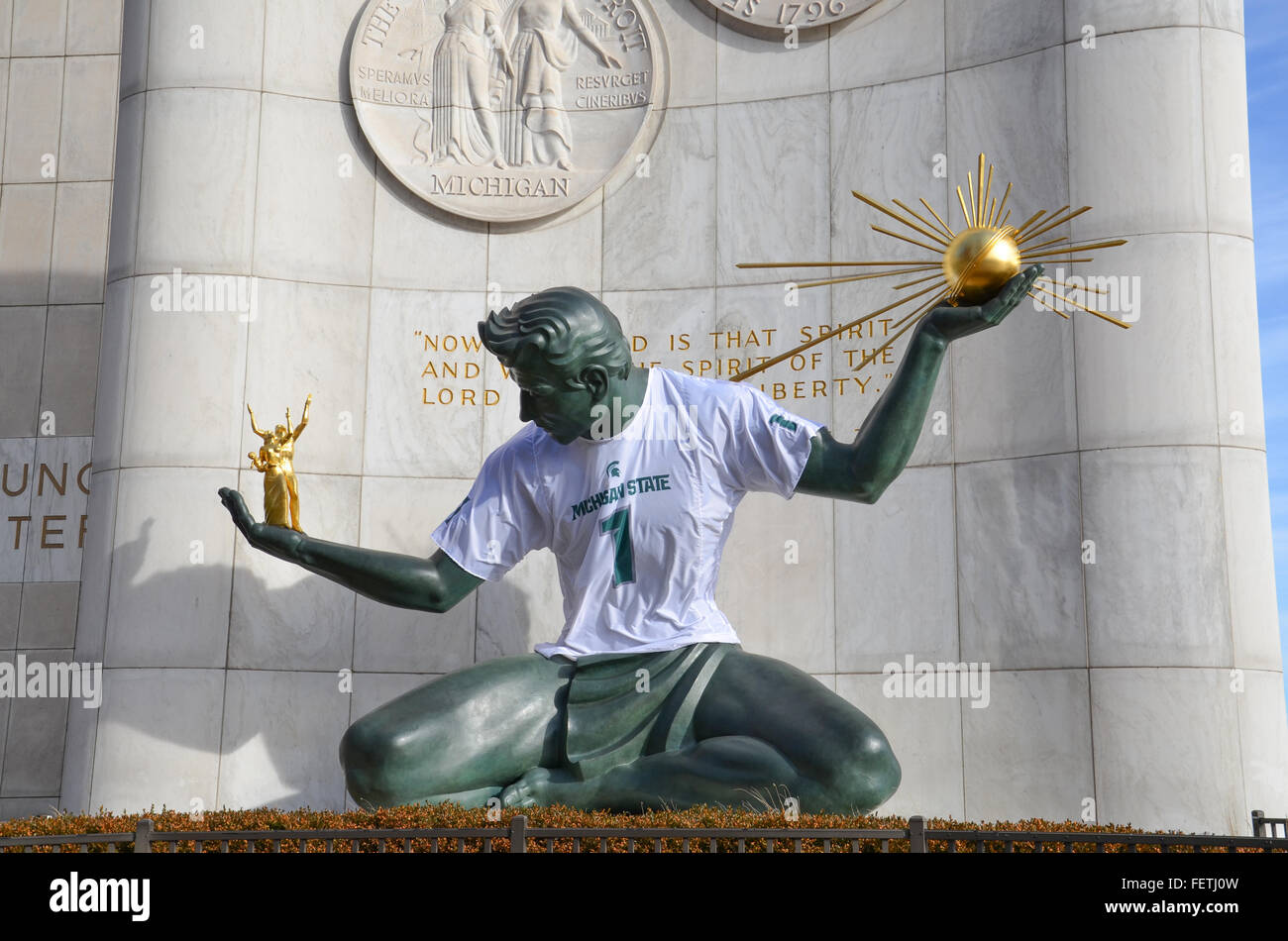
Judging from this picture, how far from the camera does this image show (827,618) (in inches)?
398

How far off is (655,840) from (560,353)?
8.70 feet

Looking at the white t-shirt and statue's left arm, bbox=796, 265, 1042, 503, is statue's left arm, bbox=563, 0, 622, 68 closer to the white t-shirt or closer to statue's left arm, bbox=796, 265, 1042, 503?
the white t-shirt

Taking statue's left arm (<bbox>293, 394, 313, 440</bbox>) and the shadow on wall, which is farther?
the shadow on wall

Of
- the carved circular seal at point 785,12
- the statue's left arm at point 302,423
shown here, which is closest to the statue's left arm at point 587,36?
the carved circular seal at point 785,12

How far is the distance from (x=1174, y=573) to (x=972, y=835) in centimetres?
401

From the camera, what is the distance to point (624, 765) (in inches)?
298

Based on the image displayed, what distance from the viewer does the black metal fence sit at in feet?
18.4

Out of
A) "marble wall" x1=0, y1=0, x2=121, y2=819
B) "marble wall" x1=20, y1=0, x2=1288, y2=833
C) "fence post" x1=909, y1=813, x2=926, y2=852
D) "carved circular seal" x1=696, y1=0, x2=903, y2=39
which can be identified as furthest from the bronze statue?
"marble wall" x1=0, y1=0, x2=121, y2=819

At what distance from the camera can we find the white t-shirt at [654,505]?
791 centimetres

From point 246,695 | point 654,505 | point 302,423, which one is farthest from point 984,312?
point 246,695

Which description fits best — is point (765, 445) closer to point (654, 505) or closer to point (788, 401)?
point (654, 505)

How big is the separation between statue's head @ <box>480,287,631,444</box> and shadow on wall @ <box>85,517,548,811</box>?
3060mm
